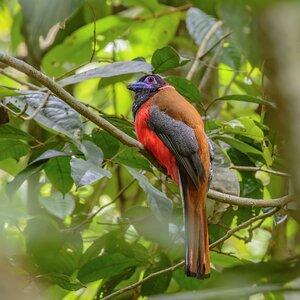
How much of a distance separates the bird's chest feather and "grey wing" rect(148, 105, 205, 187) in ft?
0.07

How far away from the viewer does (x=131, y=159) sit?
9.62 ft

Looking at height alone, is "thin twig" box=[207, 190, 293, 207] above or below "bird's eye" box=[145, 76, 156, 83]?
above

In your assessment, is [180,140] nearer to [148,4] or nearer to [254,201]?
[254,201]

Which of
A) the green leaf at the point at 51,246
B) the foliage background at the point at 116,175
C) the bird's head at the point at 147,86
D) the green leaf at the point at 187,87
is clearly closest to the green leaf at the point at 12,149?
the foliage background at the point at 116,175

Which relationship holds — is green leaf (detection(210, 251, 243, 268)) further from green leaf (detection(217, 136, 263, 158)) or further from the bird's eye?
the bird's eye

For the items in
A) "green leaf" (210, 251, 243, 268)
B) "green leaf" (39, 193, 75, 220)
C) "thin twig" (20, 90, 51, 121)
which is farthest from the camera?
"green leaf" (39, 193, 75, 220)

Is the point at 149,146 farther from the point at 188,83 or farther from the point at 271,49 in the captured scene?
the point at 271,49

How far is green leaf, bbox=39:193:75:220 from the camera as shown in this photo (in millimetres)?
3135

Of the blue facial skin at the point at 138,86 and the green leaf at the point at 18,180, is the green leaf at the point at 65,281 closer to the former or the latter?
the green leaf at the point at 18,180

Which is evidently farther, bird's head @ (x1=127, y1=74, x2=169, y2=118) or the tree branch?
bird's head @ (x1=127, y1=74, x2=169, y2=118)

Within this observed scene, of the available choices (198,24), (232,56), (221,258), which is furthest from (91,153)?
(198,24)

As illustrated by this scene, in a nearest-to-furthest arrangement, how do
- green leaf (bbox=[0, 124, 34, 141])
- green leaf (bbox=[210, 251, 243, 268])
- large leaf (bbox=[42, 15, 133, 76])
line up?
green leaf (bbox=[0, 124, 34, 141]), green leaf (bbox=[210, 251, 243, 268]), large leaf (bbox=[42, 15, 133, 76])

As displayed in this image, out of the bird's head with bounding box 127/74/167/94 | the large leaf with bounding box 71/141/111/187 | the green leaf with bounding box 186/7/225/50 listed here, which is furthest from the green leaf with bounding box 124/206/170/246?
the green leaf with bounding box 186/7/225/50

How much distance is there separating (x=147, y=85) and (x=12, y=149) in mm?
1192
